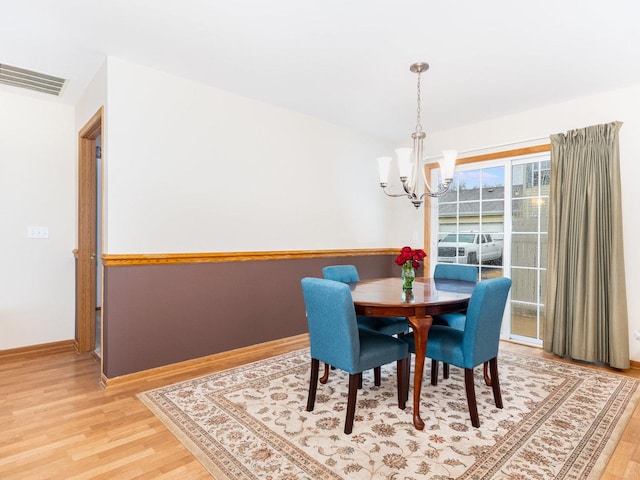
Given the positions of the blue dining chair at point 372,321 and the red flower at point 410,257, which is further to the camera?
the blue dining chair at point 372,321

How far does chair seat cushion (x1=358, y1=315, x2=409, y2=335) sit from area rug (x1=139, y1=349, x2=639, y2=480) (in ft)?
1.19

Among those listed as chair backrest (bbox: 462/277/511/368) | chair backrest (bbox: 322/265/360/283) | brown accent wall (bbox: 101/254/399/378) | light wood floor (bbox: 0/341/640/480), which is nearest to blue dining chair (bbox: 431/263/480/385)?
chair backrest (bbox: 462/277/511/368)

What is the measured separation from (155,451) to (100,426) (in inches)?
19.3

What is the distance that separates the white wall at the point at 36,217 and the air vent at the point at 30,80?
0.23m

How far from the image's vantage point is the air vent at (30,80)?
295 centimetres

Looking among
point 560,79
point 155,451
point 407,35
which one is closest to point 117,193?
point 155,451

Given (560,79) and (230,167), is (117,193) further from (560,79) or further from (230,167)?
(560,79)

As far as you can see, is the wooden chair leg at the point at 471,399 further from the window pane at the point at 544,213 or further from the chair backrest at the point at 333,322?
the window pane at the point at 544,213

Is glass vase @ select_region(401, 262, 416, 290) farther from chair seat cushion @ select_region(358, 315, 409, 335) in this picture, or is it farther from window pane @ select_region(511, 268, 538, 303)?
window pane @ select_region(511, 268, 538, 303)

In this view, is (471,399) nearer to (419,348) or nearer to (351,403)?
(419,348)

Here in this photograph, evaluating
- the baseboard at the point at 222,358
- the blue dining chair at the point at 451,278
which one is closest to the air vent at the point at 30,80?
the baseboard at the point at 222,358

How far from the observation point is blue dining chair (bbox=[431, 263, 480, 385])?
2.82 meters

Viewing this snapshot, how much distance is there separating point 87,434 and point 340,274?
6.51 ft

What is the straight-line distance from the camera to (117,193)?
2.76 m
